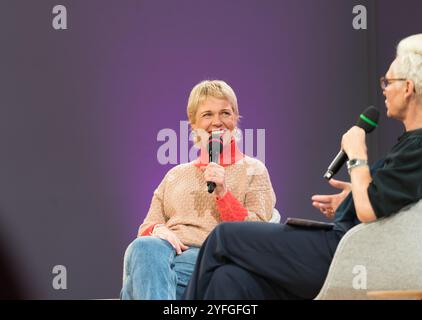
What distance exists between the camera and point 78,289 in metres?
3.96

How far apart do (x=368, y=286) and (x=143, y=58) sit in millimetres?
2238

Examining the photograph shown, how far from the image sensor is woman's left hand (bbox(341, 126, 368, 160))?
232cm

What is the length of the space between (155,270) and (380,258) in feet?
2.84

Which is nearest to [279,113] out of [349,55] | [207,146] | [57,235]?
[349,55]

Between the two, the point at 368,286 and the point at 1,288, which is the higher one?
the point at 368,286

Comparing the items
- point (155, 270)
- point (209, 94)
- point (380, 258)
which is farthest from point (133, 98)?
point (380, 258)

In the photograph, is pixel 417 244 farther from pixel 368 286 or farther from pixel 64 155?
pixel 64 155

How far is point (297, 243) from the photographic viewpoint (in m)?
2.38

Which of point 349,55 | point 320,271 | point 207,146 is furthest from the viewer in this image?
point 349,55

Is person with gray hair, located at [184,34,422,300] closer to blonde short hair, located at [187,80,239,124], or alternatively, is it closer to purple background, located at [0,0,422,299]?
blonde short hair, located at [187,80,239,124]

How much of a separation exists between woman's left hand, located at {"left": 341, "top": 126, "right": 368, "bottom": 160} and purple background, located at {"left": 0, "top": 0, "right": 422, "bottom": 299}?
1.71m
